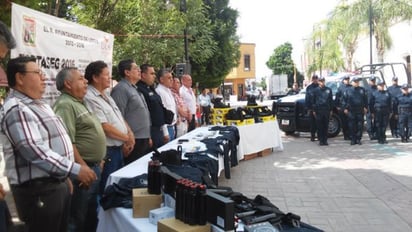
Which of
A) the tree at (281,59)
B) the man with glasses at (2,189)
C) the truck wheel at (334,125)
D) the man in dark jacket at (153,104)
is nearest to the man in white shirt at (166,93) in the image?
the man in dark jacket at (153,104)

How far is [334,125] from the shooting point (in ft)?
40.7

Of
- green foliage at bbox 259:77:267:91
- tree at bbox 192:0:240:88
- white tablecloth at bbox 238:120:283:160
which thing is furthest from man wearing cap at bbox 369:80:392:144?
green foliage at bbox 259:77:267:91

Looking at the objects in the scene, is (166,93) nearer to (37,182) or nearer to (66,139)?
(66,139)

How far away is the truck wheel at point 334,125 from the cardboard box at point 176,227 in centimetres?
1068

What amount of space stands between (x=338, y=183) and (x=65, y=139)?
17.1 feet

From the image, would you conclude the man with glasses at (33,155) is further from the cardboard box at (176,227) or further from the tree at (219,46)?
the tree at (219,46)

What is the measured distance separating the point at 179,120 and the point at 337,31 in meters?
25.8

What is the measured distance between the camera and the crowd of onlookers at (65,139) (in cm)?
268

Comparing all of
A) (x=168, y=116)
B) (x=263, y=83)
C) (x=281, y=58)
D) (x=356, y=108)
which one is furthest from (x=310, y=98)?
(x=263, y=83)

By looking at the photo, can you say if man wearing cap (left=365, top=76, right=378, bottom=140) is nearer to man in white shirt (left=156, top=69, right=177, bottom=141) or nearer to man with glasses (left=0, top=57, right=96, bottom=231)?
man in white shirt (left=156, top=69, right=177, bottom=141)

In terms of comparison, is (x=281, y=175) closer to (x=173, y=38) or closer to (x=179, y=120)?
(x=179, y=120)

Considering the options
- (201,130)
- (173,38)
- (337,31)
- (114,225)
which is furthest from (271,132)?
(337,31)

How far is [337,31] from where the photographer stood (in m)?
30.3

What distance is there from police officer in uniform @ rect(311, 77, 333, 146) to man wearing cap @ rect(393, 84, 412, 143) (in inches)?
72.8
